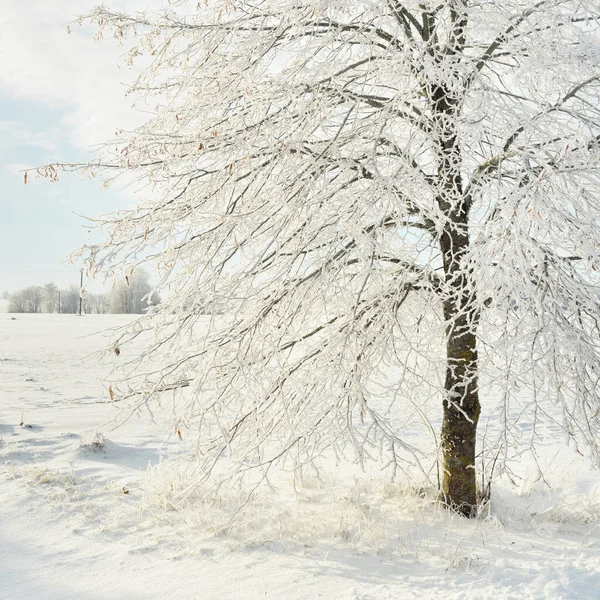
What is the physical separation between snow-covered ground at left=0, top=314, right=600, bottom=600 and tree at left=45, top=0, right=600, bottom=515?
2.11 feet

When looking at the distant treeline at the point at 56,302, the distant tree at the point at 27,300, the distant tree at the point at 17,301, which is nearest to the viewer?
the distant treeline at the point at 56,302

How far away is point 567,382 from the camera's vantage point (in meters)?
3.67

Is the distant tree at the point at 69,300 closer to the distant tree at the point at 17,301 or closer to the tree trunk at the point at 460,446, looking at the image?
the distant tree at the point at 17,301

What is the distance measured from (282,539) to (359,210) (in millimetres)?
2693

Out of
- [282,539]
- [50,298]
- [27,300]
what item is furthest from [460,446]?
[50,298]

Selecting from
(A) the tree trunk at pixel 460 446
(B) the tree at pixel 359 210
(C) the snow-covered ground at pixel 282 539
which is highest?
(B) the tree at pixel 359 210

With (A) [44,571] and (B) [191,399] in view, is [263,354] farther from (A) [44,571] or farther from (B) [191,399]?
(A) [44,571]

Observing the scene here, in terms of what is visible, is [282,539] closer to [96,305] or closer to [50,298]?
[50,298]

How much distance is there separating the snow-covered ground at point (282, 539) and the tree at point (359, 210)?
64 centimetres

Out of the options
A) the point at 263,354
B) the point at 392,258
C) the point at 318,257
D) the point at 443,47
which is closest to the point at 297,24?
the point at 443,47

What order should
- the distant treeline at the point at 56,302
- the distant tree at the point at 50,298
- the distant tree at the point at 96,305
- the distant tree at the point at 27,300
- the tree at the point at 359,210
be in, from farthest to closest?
the distant tree at the point at 96,305, the distant tree at the point at 50,298, the distant tree at the point at 27,300, the distant treeline at the point at 56,302, the tree at the point at 359,210

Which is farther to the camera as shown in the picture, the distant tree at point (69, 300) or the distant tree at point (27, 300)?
the distant tree at point (69, 300)

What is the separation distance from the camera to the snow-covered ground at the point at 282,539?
365 centimetres

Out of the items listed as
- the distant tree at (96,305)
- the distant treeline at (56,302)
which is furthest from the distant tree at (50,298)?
the distant tree at (96,305)
